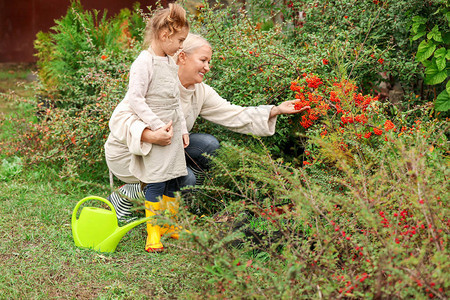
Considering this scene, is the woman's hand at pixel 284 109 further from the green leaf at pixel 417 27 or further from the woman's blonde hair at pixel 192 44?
Answer: the green leaf at pixel 417 27

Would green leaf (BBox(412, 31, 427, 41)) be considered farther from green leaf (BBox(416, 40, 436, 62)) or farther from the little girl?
the little girl

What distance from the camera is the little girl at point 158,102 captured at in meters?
2.90

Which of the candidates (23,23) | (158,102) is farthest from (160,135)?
(23,23)

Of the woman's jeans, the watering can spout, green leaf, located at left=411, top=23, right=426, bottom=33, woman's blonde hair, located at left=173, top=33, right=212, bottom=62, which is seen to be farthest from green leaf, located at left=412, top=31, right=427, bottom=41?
the watering can spout

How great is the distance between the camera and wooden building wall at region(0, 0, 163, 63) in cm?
1027

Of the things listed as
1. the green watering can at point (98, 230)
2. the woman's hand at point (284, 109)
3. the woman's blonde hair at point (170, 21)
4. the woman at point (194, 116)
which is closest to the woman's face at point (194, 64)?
the woman at point (194, 116)

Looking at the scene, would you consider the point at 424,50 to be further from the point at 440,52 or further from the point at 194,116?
the point at 194,116

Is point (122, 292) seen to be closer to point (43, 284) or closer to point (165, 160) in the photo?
point (43, 284)

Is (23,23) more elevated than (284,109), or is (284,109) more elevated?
(284,109)

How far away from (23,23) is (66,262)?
362 inches

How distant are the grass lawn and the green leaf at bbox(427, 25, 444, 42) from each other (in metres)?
2.30

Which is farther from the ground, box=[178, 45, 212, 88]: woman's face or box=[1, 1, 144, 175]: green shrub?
box=[178, 45, 212, 88]: woman's face

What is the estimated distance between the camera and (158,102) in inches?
118

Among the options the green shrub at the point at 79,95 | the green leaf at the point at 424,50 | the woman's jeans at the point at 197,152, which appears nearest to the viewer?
the woman's jeans at the point at 197,152
